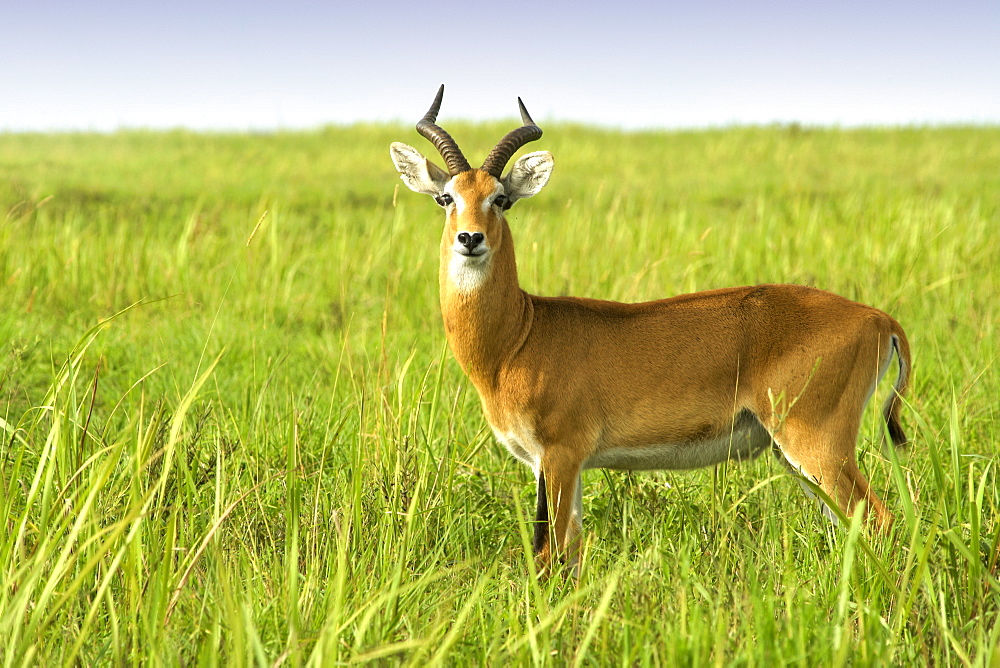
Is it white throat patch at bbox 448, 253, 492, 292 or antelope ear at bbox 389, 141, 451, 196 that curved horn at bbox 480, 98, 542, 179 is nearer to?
antelope ear at bbox 389, 141, 451, 196

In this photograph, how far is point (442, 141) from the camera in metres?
3.76

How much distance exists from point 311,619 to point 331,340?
146 inches

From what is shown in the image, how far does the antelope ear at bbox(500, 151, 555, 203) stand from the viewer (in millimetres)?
3809

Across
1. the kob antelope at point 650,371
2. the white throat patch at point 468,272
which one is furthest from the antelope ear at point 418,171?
the white throat patch at point 468,272

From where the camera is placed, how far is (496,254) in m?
3.64

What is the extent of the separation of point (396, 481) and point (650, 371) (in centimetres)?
116

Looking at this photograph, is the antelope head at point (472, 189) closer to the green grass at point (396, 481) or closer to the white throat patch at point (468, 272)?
the white throat patch at point (468, 272)

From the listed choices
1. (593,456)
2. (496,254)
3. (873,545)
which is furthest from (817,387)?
(496,254)

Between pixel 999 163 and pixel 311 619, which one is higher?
pixel 999 163

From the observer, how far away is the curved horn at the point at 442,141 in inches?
146

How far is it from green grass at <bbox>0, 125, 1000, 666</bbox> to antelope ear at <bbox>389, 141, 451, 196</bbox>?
853 millimetres

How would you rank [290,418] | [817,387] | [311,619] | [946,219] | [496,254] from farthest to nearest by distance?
[946,219] → [290,418] → [496,254] → [817,387] → [311,619]

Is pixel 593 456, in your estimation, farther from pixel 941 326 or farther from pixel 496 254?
pixel 941 326

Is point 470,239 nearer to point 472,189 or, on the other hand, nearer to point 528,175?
point 472,189
